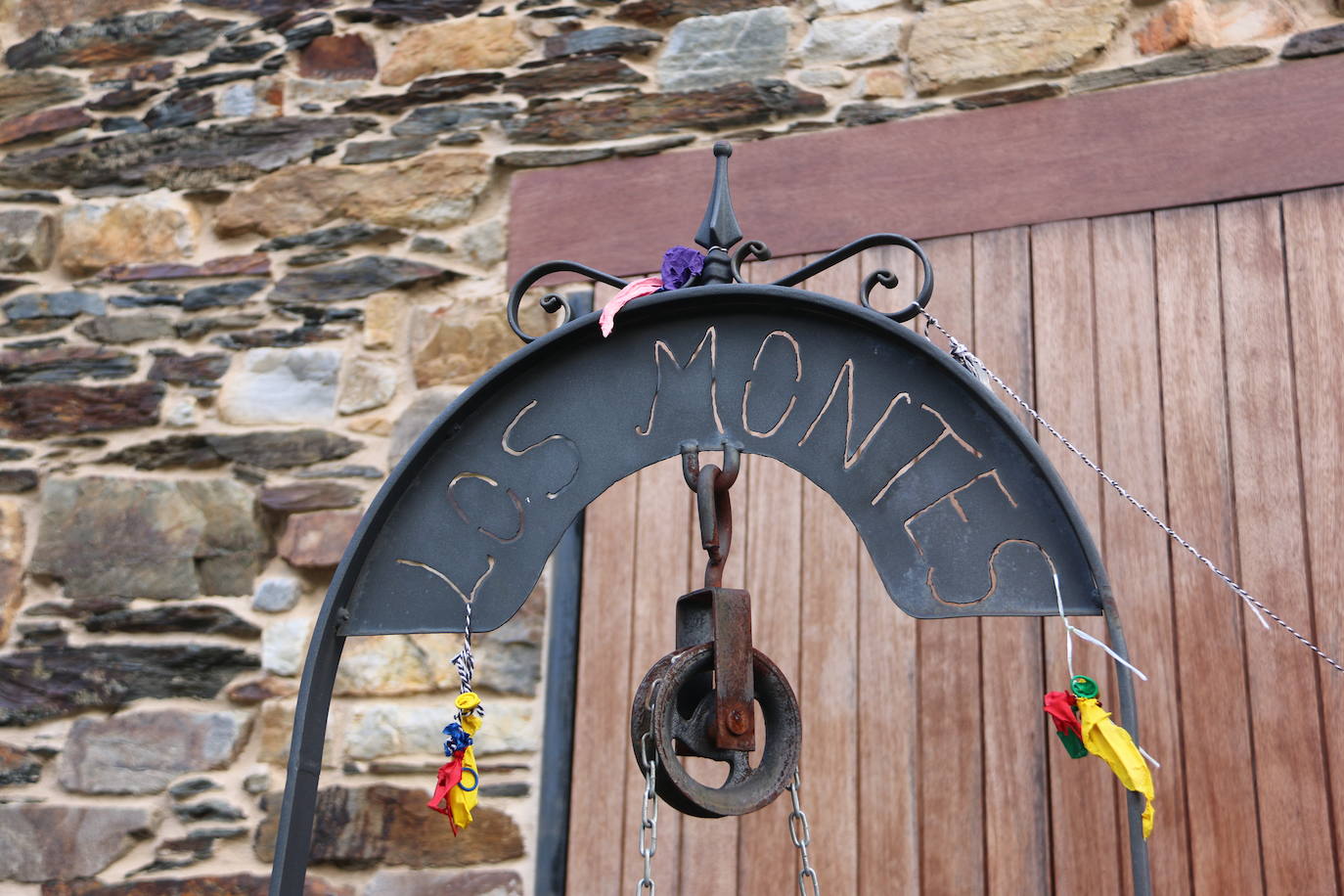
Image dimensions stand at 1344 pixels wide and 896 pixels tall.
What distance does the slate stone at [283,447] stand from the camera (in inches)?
108

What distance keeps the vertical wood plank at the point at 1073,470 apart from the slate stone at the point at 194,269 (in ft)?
5.81

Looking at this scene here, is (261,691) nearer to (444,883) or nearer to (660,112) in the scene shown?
(444,883)

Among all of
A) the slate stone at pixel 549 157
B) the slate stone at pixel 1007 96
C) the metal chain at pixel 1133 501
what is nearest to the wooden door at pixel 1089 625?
the metal chain at pixel 1133 501

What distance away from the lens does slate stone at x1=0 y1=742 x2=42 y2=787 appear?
2.66m

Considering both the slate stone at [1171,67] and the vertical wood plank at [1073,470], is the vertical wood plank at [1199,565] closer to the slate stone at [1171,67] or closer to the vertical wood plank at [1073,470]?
the vertical wood plank at [1073,470]

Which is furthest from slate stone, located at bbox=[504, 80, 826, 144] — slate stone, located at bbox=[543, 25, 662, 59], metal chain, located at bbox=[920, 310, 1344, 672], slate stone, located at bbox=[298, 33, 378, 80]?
metal chain, located at bbox=[920, 310, 1344, 672]

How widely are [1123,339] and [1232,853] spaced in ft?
2.99

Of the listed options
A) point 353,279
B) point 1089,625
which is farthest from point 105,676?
point 1089,625

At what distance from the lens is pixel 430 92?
2.95m

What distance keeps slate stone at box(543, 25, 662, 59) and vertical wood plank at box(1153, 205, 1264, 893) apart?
122 cm

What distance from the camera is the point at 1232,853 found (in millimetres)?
2018

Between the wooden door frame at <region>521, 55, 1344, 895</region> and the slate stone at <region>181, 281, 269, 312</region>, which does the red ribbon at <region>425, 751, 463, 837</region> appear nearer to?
the wooden door frame at <region>521, 55, 1344, 895</region>

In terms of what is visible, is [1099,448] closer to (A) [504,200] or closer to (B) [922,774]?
(B) [922,774]

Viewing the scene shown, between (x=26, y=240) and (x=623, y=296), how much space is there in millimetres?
1970
